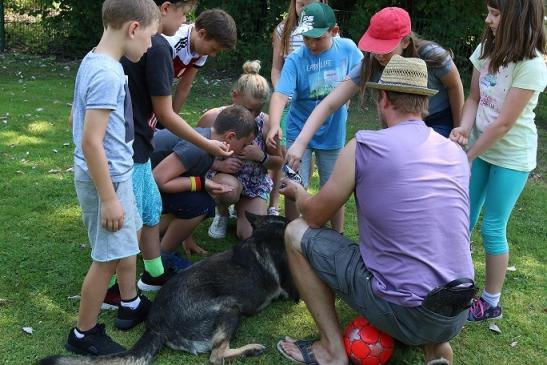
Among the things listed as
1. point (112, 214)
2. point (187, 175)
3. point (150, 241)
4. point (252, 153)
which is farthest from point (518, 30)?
point (150, 241)

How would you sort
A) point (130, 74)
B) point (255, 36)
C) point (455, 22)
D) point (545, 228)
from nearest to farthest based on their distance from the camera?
1. point (130, 74)
2. point (545, 228)
3. point (455, 22)
4. point (255, 36)

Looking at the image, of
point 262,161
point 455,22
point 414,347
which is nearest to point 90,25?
point 455,22

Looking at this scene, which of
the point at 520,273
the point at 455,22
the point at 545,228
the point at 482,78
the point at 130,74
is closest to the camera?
the point at 130,74

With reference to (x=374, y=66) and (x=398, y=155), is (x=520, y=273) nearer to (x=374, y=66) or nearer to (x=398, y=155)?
(x=374, y=66)

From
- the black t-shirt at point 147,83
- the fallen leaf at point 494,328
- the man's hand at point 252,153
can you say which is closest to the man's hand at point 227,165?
the man's hand at point 252,153

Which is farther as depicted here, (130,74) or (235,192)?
(235,192)

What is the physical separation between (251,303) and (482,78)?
2.05 m

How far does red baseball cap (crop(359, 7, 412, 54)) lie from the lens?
3.38 m

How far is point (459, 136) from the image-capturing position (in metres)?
3.51

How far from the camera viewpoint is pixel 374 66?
3.69 meters

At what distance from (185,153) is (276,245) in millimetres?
921

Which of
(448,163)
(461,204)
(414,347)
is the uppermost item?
(448,163)

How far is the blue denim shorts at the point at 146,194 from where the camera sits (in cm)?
336

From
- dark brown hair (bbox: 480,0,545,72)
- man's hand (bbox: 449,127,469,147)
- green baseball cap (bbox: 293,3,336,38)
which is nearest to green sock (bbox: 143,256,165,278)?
green baseball cap (bbox: 293,3,336,38)
